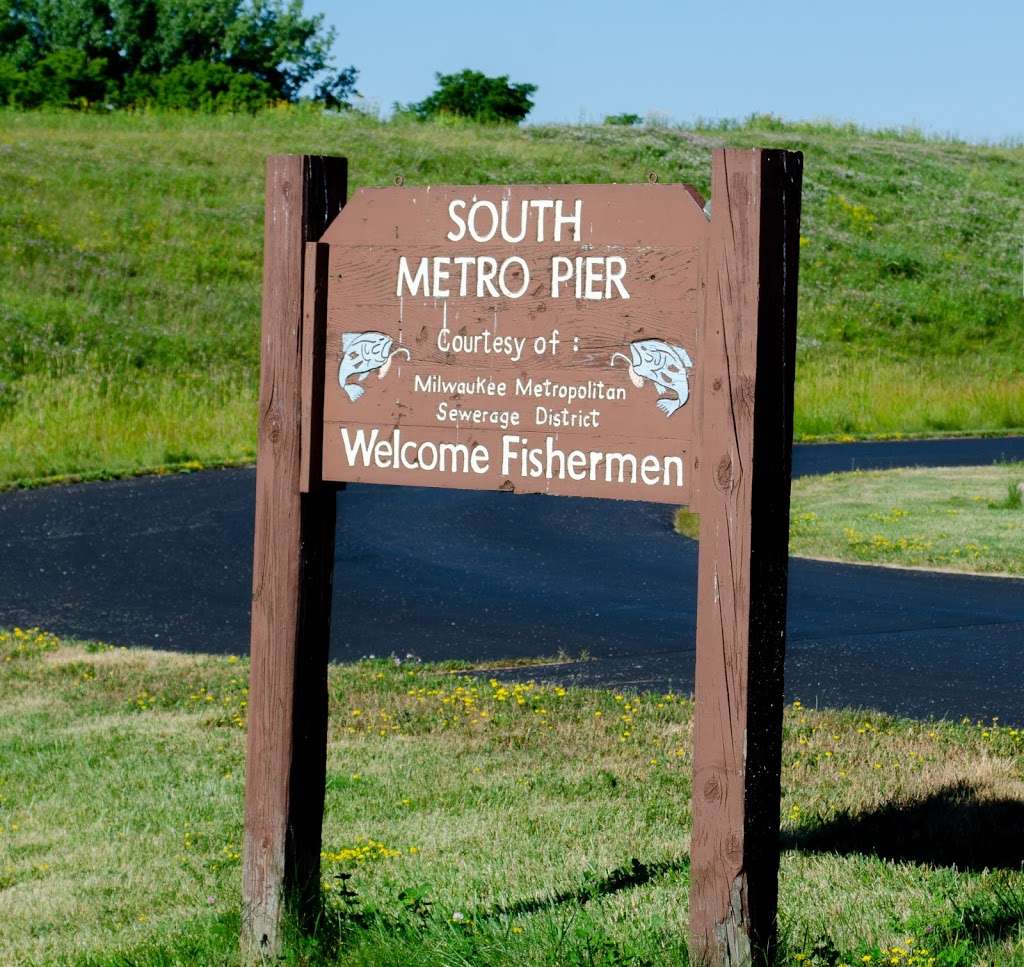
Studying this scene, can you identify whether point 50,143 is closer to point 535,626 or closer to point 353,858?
point 535,626

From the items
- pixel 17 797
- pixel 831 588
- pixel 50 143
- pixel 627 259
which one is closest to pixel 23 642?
pixel 17 797

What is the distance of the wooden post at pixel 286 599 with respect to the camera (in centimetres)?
457

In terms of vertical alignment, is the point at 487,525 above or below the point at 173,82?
below

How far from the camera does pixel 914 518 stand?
54.0 feet

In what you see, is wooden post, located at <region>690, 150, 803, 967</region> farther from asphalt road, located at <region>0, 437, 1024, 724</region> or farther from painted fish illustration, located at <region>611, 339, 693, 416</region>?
asphalt road, located at <region>0, 437, 1024, 724</region>

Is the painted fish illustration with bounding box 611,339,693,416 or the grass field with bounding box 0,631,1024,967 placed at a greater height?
the painted fish illustration with bounding box 611,339,693,416

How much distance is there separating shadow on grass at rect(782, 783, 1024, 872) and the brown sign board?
215cm

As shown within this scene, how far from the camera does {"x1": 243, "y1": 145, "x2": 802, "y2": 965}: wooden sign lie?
395 centimetres

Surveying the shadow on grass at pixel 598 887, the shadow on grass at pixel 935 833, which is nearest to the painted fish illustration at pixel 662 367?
the shadow on grass at pixel 598 887

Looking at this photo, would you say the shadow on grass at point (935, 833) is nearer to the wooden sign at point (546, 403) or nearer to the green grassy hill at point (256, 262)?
the wooden sign at point (546, 403)

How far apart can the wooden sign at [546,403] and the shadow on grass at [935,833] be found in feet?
5.70

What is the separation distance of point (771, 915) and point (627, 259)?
1.65 metres

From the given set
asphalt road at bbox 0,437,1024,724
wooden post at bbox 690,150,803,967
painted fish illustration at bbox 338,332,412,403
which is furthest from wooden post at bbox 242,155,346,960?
asphalt road at bbox 0,437,1024,724

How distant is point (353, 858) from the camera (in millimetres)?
5594
